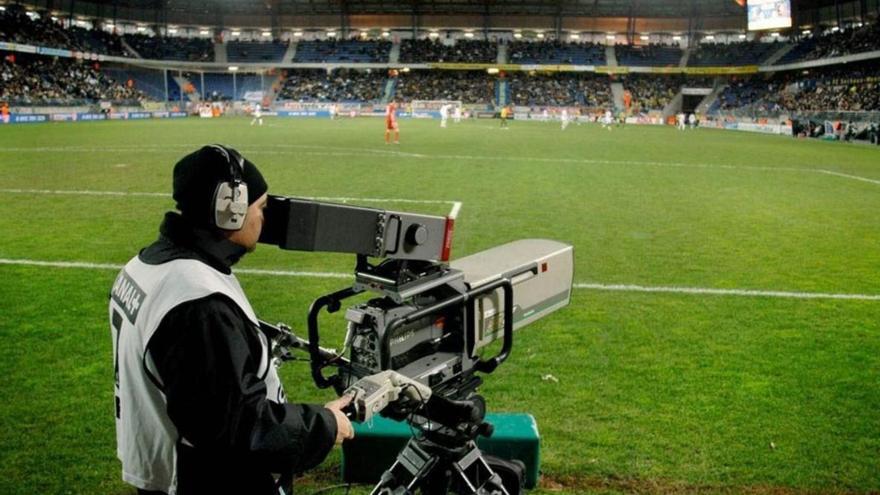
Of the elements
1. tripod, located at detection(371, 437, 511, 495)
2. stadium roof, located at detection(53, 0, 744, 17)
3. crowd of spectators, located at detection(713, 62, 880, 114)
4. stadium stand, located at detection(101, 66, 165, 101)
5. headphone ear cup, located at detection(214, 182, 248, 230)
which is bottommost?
tripod, located at detection(371, 437, 511, 495)

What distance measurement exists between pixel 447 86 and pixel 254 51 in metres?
22.5

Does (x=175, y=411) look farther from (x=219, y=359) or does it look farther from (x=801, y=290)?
(x=801, y=290)

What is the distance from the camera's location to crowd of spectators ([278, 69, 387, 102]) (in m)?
72.8

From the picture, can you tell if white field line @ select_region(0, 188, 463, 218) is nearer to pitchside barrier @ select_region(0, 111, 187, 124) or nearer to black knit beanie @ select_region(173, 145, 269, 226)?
black knit beanie @ select_region(173, 145, 269, 226)

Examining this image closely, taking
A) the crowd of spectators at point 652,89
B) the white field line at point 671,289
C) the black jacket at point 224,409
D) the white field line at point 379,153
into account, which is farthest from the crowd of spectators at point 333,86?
the black jacket at point 224,409

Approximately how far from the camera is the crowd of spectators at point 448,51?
7462 cm

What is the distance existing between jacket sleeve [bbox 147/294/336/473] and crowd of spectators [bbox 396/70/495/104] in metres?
70.4

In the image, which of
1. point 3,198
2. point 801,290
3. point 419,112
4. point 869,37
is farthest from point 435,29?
point 801,290

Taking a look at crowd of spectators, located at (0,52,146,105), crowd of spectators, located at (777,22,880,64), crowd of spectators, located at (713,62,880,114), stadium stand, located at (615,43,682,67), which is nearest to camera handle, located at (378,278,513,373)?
crowd of spectators, located at (713,62,880,114)

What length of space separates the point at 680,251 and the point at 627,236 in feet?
3.53

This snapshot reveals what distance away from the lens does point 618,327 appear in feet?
20.5

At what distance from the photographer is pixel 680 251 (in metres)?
9.35

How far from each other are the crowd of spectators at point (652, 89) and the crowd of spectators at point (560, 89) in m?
2.50

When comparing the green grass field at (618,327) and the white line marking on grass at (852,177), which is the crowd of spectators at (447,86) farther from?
the green grass field at (618,327)
